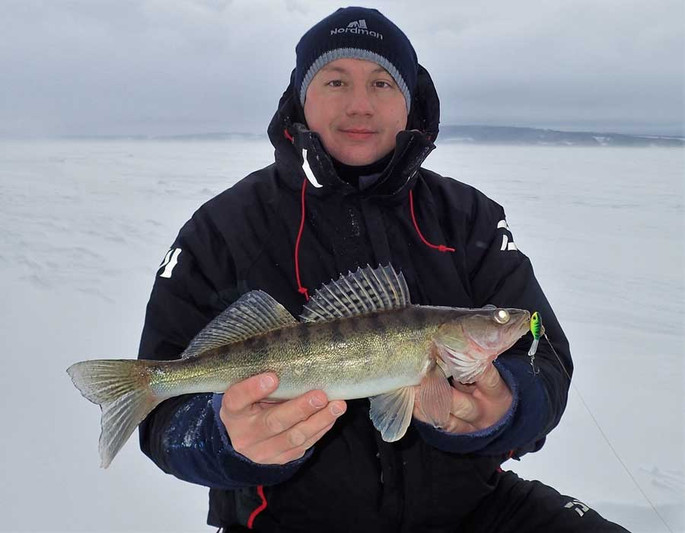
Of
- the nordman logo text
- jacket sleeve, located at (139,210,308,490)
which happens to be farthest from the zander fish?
the nordman logo text

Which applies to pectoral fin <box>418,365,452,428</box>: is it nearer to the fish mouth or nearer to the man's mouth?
the fish mouth

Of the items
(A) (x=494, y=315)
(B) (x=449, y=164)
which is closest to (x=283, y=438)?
(A) (x=494, y=315)

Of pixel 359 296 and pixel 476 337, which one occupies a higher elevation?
pixel 359 296

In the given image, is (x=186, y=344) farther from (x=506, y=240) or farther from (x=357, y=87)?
(x=506, y=240)

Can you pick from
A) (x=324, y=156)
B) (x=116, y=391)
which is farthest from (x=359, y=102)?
(x=116, y=391)

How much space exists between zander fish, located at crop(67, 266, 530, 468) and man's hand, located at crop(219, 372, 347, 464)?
11 cm

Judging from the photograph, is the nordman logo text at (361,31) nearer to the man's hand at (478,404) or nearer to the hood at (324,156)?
the hood at (324,156)

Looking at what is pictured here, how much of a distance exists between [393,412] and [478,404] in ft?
1.23

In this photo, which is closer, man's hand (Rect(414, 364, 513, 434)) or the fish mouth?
the fish mouth

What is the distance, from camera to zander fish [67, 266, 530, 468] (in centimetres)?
217

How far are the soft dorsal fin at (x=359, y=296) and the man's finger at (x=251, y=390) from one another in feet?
1.03

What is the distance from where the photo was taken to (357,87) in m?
2.87

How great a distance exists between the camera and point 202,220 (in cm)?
274

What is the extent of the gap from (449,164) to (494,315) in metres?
14.2
